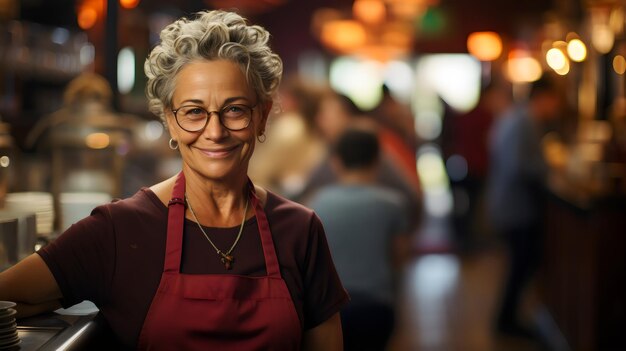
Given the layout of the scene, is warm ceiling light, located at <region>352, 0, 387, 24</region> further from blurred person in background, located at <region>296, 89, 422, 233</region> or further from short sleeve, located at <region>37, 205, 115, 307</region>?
short sleeve, located at <region>37, 205, 115, 307</region>

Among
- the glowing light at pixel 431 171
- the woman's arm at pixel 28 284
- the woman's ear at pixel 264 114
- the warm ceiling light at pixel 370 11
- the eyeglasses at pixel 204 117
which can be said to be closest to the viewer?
the woman's arm at pixel 28 284

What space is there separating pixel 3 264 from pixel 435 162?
73.2ft

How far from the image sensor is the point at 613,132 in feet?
26.2

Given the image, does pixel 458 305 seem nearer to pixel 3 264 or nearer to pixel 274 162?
pixel 274 162

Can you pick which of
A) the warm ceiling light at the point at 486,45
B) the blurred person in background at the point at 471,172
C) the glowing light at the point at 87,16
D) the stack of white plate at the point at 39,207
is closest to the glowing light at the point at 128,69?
the glowing light at the point at 87,16

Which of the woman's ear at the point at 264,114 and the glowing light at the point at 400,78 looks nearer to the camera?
the woman's ear at the point at 264,114

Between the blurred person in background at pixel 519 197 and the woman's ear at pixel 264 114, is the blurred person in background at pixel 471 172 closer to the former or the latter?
the blurred person in background at pixel 519 197

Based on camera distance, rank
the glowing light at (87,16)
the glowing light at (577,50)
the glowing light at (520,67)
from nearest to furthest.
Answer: the glowing light at (87,16) → the glowing light at (577,50) → the glowing light at (520,67)

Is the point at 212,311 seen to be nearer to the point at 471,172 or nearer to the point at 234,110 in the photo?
the point at 234,110

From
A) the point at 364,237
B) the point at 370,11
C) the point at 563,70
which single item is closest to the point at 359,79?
the point at 370,11

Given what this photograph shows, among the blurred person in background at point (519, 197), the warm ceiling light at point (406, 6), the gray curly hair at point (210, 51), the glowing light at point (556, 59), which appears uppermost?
the warm ceiling light at point (406, 6)

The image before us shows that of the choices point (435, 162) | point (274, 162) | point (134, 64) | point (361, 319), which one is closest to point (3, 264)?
point (361, 319)

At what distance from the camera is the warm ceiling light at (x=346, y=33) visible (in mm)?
16016

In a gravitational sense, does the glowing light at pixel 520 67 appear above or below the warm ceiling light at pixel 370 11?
below
